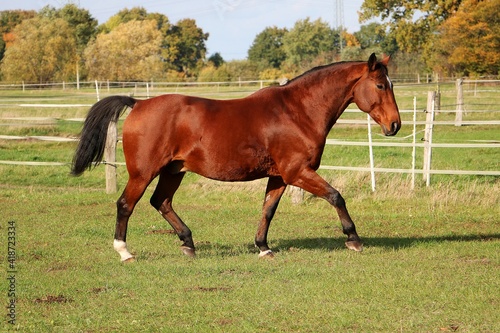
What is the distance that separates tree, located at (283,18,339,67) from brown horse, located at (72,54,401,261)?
7416cm

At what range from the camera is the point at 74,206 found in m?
12.6

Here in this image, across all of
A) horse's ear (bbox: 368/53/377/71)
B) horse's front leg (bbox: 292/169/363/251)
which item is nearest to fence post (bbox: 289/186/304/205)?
horse's front leg (bbox: 292/169/363/251)

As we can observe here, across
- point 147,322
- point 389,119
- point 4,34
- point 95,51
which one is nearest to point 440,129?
point 389,119

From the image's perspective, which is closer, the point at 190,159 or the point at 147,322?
the point at 147,322

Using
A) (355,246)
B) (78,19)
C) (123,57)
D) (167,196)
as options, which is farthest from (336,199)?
(78,19)

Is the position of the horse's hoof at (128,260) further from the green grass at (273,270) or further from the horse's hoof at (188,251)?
the horse's hoof at (188,251)

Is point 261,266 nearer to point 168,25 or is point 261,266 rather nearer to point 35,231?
point 35,231

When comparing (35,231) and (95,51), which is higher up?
(95,51)

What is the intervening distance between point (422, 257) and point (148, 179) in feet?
10.1

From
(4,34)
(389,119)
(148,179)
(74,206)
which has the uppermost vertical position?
(4,34)

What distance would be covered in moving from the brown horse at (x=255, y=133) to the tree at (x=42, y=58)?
54.5m

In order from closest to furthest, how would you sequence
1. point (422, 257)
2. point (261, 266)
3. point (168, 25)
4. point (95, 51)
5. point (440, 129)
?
point (261, 266)
point (422, 257)
point (440, 129)
point (95, 51)
point (168, 25)

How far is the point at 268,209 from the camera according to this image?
28.1 feet

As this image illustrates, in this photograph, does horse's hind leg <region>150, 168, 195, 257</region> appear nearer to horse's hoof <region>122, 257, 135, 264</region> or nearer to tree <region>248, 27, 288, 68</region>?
horse's hoof <region>122, 257, 135, 264</region>
